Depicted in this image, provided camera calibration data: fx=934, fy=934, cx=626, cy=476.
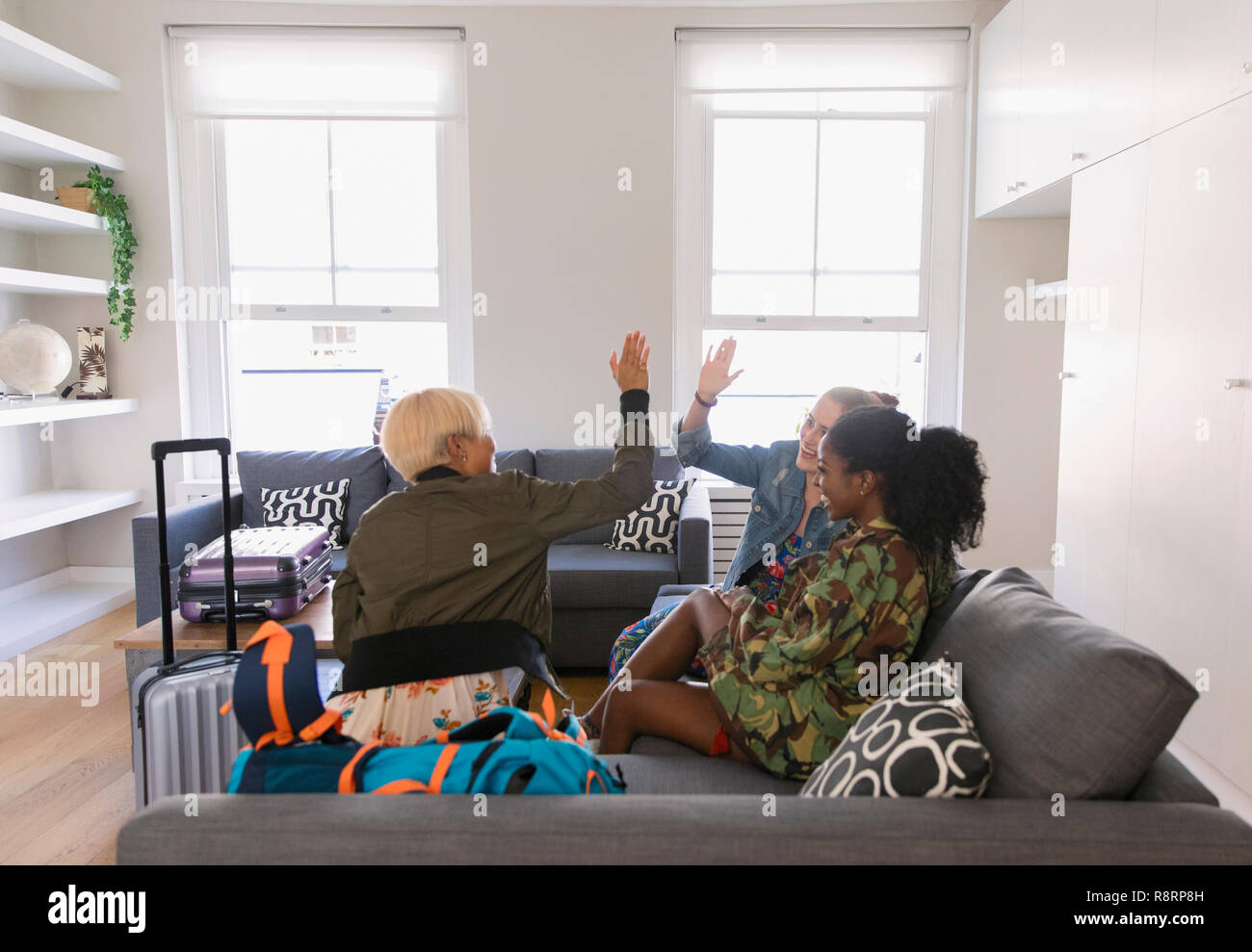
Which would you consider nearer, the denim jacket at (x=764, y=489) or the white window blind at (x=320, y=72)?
the denim jacket at (x=764, y=489)

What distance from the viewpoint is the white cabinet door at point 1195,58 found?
2.41 m

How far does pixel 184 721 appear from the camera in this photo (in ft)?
6.84

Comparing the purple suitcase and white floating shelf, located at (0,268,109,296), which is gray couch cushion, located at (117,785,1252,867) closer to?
the purple suitcase

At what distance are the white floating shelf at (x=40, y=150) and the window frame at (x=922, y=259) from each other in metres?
2.69

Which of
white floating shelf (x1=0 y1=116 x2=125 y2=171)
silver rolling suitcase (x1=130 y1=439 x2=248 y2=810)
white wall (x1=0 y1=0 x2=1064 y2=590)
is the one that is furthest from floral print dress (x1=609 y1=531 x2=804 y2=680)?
white floating shelf (x1=0 y1=116 x2=125 y2=171)

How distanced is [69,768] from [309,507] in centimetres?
140

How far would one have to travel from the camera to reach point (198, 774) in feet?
7.00

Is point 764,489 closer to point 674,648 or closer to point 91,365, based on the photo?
point 674,648

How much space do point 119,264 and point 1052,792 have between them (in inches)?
180

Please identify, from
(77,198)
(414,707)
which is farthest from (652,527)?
(77,198)

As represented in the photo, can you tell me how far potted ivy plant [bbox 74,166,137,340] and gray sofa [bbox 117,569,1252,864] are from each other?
13.0 feet

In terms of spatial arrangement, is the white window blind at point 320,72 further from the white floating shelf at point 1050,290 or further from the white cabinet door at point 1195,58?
the white cabinet door at point 1195,58

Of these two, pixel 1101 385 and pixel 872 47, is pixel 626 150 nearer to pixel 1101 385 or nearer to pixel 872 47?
pixel 872 47

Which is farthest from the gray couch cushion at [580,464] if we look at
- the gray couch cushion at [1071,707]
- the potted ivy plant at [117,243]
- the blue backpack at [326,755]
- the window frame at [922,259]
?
the blue backpack at [326,755]
